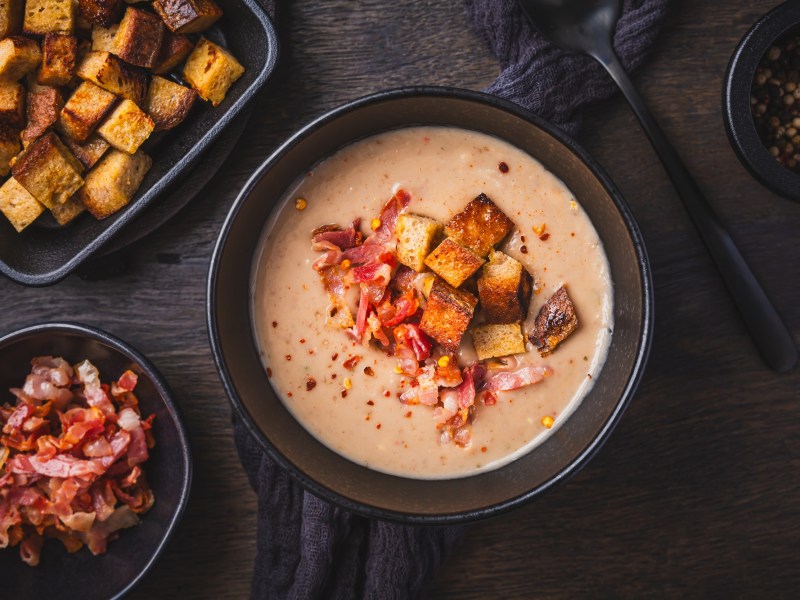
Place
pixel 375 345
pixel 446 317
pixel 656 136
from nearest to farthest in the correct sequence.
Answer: pixel 446 317, pixel 375 345, pixel 656 136

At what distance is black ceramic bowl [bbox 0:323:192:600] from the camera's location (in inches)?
83.9

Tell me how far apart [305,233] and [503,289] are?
56 cm

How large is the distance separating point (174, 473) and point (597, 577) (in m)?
1.33

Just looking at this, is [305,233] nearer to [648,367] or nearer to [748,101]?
[648,367]

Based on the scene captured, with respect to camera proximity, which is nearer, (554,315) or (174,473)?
(554,315)

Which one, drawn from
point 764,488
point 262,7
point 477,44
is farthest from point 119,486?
point 764,488

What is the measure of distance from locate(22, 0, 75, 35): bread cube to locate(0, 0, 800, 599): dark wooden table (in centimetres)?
62

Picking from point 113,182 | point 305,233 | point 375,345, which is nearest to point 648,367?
point 375,345

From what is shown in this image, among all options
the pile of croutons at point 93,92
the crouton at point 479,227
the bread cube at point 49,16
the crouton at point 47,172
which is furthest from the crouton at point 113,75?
the crouton at point 479,227

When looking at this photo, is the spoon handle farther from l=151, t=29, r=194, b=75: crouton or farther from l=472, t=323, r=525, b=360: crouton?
l=151, t=29, r=194, b=75: crouton

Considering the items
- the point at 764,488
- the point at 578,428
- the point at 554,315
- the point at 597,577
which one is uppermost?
the point at 554,315

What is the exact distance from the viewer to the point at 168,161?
2146mm

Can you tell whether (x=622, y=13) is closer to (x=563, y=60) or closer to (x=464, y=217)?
(x=563, y=60)

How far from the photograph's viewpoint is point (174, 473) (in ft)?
7.09
